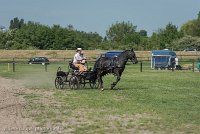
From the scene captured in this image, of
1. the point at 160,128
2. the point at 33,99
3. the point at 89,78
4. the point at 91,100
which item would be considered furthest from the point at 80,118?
the point at 89,78

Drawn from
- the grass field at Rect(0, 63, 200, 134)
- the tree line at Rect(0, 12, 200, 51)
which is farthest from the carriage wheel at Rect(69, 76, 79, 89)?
the tree line at Rect(0, 12, 200, 51)

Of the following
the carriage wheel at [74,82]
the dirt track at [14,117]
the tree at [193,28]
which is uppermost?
the tree at [193,28]

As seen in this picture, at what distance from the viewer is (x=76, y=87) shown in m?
24.7

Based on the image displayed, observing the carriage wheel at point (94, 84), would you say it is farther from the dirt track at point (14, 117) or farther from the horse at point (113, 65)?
the dirt track at point (14, 117)

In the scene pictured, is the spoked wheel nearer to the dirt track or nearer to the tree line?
the dirt track

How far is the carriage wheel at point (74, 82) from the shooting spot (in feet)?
79.9

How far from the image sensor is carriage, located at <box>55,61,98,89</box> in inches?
949

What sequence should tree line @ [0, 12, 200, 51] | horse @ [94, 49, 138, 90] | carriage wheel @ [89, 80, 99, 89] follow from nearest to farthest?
horse @ [94, 49, 138, 90]
carriage wheel @ [89, 80, 99, 89]
tree line @ [0, 12, 200, 51]

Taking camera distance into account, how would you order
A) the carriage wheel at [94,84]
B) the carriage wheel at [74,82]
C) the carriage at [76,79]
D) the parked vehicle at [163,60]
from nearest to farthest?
the carriage at [76,79] < the carriage wheel at [74,82] < the carriage wheel at [94,84] < the parked vehicle at [163,60]

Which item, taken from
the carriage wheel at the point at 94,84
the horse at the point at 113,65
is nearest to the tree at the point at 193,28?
the carriage wheel at the point at 94,84

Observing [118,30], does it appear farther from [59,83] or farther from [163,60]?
[59,83]

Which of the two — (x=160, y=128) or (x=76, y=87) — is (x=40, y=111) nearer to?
(x=160, y=128)

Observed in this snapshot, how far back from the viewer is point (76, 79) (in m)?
24.3

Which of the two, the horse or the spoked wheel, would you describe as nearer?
the horse
